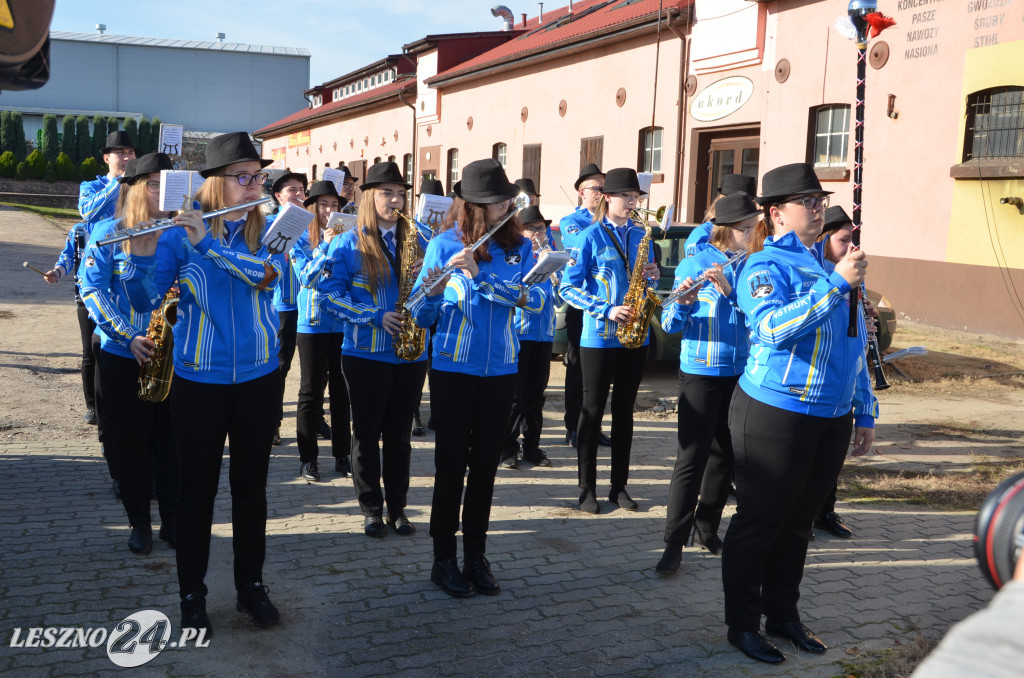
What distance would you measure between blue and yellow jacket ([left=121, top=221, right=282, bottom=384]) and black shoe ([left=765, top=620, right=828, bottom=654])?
273cm

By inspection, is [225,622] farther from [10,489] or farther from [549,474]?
[549,474]

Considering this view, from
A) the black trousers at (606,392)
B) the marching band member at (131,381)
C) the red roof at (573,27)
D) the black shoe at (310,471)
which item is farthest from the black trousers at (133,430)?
the red roof at (573,27)

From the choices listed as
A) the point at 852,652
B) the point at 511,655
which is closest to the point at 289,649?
the point at 511,655

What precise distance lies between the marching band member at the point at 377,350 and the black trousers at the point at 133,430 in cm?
115

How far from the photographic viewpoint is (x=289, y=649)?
396 cm

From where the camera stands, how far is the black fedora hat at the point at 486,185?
453 cm

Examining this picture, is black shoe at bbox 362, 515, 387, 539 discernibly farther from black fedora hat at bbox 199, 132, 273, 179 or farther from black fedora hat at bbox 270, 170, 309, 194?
black fedora hat at bbox 270, 170, 309, 194

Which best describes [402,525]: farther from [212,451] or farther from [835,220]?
[835,220]

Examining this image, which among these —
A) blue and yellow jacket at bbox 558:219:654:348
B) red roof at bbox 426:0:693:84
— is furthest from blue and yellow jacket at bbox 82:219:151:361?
red roof at bbox 426:0:693:84

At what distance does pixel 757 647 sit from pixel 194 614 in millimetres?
2595

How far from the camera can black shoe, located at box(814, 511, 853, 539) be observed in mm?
5711

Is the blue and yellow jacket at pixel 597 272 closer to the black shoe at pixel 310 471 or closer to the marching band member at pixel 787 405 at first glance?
the marching band member at pixel 787 405

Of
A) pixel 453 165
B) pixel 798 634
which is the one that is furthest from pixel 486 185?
pixel 453 165

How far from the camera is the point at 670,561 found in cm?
498
